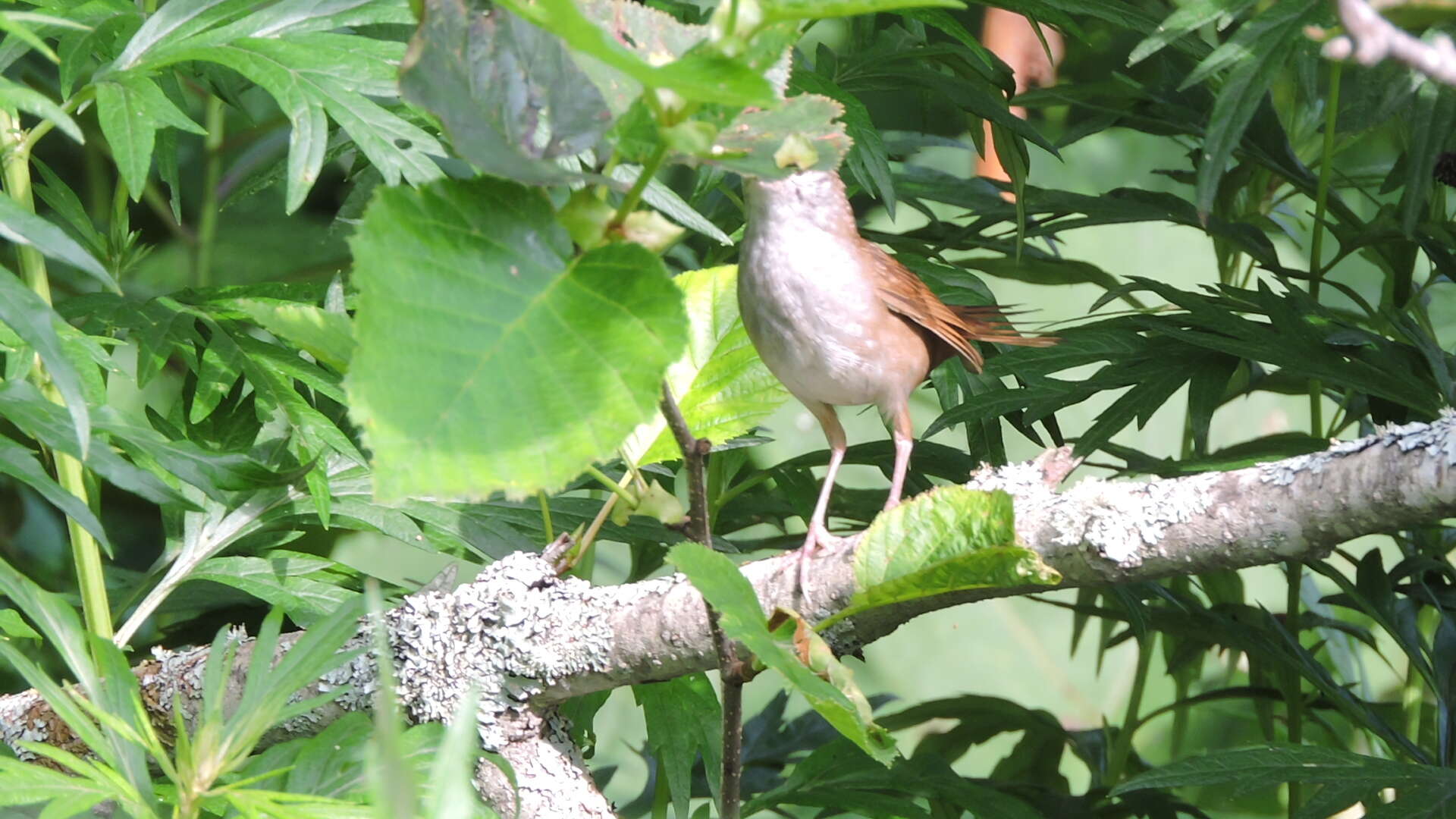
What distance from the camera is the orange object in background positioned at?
1813 millimetres

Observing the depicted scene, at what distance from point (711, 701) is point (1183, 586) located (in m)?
0.63

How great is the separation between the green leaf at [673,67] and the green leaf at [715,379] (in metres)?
0.49

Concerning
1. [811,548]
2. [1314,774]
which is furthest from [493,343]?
[1314,774]

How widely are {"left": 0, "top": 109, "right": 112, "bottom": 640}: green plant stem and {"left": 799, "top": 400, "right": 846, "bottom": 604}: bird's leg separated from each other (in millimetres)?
510

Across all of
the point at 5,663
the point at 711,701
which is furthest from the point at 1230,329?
the point at 5,663

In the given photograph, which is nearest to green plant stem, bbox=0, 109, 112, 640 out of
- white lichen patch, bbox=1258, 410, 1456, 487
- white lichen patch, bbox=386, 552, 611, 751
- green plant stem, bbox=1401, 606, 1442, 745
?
white lichen patch, bbox=386, 552, 611, 751

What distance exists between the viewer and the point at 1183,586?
4.83 feet

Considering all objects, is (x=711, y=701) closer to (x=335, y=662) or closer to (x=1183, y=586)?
(x=335, y=662)

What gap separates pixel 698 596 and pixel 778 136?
1.23 ft

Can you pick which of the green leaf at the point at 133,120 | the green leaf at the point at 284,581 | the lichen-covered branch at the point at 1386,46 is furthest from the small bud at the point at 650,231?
the green leaf at the point at 284,581

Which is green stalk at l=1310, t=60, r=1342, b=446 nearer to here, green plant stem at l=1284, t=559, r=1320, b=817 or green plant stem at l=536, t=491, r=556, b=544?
green plant stem at l=1284, t=559, r=1320, b=817

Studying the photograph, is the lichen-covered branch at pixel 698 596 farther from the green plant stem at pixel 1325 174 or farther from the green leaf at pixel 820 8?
the green plant stem at pixel 1325 174

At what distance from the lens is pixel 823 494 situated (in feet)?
3.44

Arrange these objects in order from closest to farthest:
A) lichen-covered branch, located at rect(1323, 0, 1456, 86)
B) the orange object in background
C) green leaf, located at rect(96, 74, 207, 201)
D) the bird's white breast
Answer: lichen-covered branch, located at rect(1323, 0, 1456, 86) → green leaf, located at rect(96, 74, 207, 201) → the bird's white breast → the orange object in background
